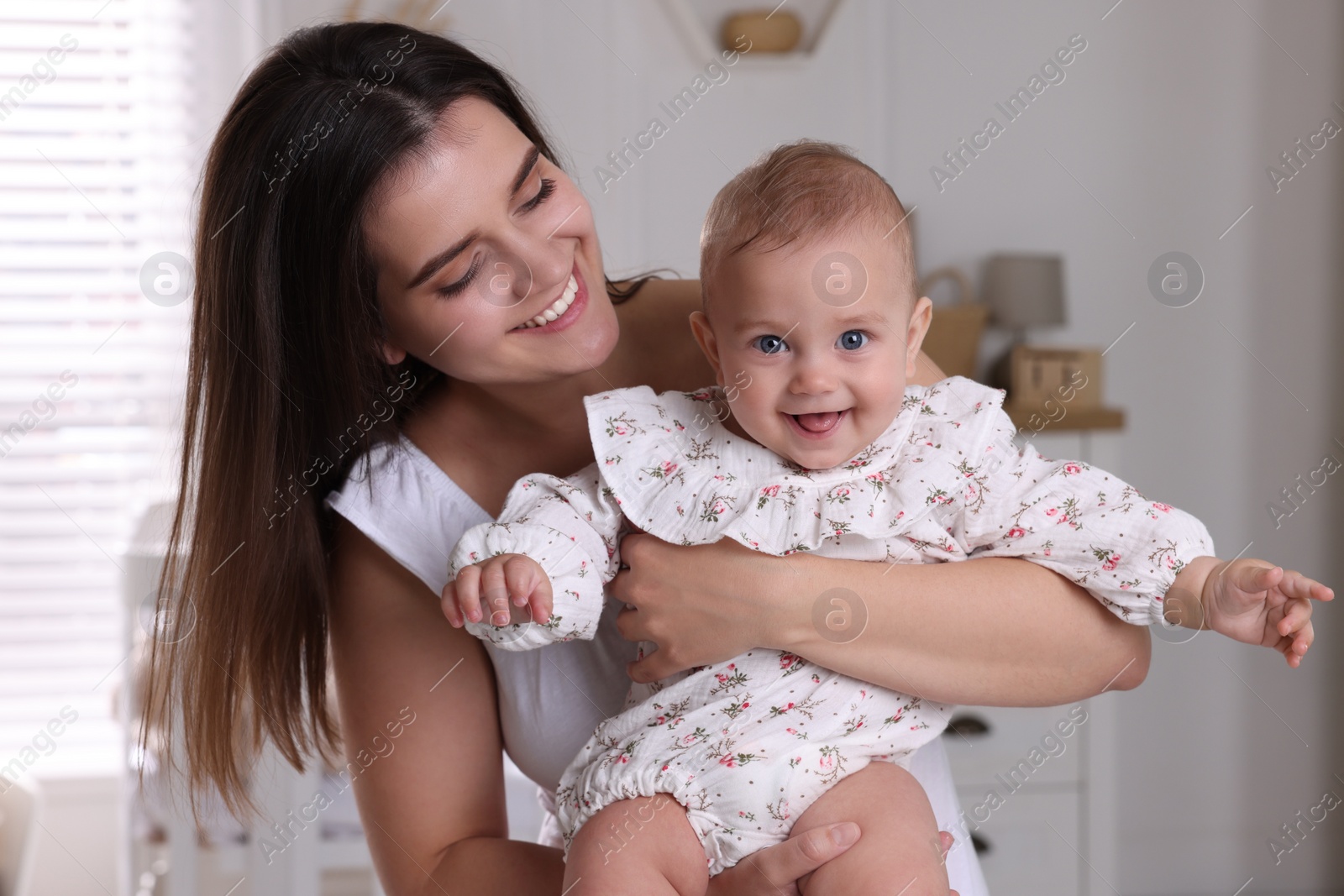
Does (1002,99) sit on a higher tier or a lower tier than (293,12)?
lower

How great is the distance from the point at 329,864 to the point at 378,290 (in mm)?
1594

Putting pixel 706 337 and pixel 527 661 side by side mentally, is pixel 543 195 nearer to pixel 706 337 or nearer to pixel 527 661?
pixel 706 337

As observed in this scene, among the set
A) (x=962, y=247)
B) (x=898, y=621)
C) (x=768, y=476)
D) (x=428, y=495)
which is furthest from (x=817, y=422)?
(x=962, y=247)

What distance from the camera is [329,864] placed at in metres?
2.25

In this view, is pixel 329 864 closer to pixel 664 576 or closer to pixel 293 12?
pixel 664 576

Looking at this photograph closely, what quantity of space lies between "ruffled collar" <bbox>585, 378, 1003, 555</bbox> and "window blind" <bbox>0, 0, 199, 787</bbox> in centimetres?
213

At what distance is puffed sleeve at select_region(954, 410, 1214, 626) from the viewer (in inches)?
38.1

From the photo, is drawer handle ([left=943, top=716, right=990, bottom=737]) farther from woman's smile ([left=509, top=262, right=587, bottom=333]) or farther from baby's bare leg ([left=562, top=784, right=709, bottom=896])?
woman's smile ([left=509, top=262, right=587, bottom=333])

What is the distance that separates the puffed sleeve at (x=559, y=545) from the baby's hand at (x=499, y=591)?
2 cm

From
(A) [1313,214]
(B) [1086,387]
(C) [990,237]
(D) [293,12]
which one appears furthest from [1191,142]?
(D) [293,12]

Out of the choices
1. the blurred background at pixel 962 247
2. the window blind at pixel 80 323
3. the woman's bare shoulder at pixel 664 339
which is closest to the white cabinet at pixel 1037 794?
the blurred background at pixel 962 247

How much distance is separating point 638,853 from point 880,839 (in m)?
0.20

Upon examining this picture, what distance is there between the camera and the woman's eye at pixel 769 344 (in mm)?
980

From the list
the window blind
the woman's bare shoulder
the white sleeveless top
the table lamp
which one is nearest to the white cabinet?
the table lamp
